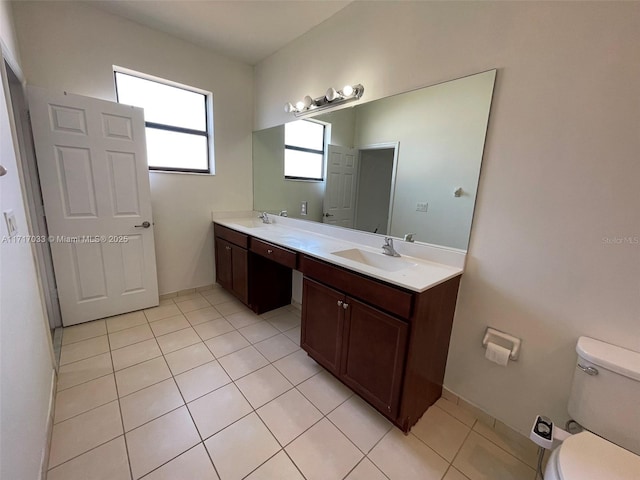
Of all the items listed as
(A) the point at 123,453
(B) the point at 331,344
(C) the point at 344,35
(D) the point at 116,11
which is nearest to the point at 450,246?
(B) the point at 331,344

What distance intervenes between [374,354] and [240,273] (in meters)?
1.66

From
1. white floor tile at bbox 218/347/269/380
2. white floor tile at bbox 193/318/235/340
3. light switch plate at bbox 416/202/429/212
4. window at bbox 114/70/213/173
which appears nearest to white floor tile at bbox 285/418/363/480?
white floor tile at bbox 218/347/269/380

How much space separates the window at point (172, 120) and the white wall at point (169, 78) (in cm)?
12

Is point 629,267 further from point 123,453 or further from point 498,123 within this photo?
point 123,453

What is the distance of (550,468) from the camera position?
35.8 inches

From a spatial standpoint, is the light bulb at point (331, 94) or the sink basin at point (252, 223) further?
the sink basin at point (252, 223)

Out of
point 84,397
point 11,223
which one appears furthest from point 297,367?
point 11,223

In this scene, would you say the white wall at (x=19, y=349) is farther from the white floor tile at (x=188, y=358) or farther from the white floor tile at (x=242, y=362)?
the white floor tile at (x=242, y=362)

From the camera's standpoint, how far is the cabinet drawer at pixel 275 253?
194cm

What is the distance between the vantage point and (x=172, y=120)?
8.90 feet

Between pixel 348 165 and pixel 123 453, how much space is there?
2.21 meters

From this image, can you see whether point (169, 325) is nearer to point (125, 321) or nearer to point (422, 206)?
point (125, 321)

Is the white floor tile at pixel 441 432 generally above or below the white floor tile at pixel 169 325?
below

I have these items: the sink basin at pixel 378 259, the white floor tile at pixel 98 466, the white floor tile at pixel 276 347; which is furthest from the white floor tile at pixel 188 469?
the sink basin at pixel 378 259
